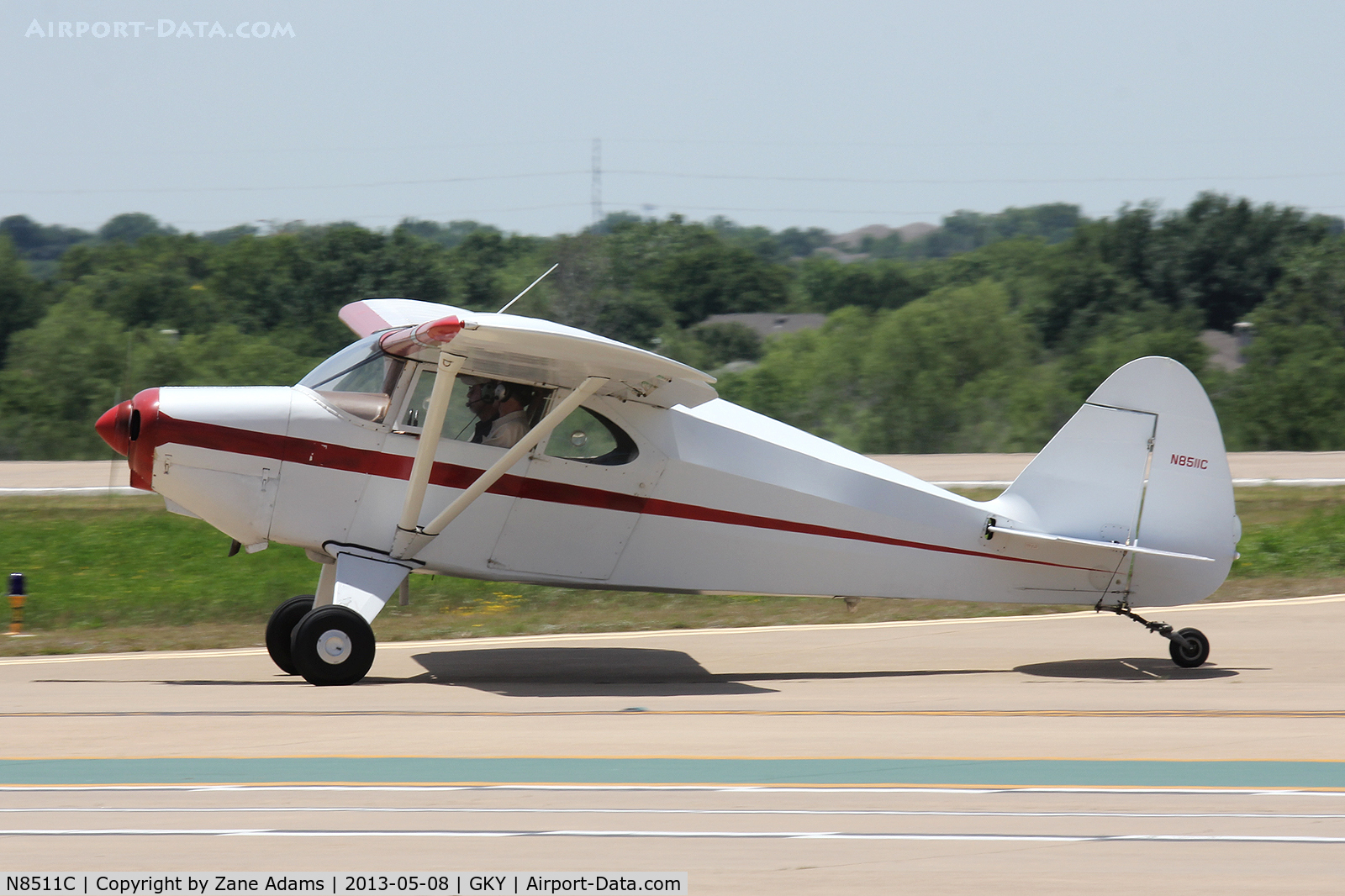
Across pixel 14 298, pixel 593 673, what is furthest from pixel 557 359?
pixel 14 298

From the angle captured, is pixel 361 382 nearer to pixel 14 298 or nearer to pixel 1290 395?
pixel 1290 395

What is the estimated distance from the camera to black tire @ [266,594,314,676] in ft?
32.5

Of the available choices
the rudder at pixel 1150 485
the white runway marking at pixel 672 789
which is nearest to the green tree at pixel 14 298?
the rudder at pixel 1150 485

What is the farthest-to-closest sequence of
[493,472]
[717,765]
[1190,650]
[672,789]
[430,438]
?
1. [1190,650]
2. [493,472]
3. [430,438]
4. [717,765]
5. [672,789]

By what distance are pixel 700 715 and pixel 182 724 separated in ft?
10.6

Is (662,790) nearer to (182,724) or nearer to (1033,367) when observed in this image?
(182,724)

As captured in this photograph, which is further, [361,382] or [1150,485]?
[1150,485]

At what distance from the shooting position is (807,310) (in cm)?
9450

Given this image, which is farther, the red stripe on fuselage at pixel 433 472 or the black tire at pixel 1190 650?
the black tire at pixel 1190 650

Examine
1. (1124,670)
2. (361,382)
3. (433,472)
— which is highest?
(361,382)

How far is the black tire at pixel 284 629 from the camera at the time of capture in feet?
32.5

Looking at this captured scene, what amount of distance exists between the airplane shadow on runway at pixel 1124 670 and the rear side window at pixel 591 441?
376 cm

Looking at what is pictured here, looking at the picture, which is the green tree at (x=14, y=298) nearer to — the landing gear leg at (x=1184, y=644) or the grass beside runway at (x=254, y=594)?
the grass beside runway at (x=254, y=594)

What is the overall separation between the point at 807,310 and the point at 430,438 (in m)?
86.9
